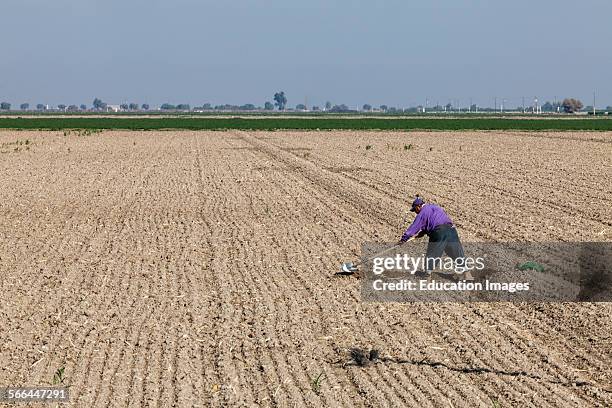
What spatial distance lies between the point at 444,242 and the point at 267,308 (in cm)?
265

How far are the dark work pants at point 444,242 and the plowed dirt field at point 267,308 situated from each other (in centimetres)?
118

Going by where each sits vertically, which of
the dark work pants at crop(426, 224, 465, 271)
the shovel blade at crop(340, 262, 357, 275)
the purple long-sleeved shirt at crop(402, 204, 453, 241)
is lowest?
the shovel blade at crop(340, 262, 357, 275)

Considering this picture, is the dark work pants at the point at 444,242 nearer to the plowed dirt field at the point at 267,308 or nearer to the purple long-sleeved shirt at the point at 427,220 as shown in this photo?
the purple long-sleeved shirt at the point at 427,220

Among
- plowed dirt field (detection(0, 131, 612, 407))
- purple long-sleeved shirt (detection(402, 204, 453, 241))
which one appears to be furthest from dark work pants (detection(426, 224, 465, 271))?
plowed dirt field (detection(0, 131, 612, 407))

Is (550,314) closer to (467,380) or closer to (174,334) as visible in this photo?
(467,380)

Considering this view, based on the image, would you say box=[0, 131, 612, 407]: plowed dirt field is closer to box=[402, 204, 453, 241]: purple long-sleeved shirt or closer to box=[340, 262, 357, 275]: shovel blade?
box=[340, 262, 357, 275]: shovel blade

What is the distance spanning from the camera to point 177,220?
19484 mm

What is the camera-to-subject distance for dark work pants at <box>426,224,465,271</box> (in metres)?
12.5

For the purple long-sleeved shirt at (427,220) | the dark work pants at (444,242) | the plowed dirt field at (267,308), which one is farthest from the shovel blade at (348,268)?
the purple long-sleeved shirt at (427,220)

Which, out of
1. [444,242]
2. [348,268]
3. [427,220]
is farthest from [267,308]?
[444,242]

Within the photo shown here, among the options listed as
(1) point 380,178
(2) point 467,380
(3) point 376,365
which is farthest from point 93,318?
(1) point 380,178

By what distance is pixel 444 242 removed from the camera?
12594 mm

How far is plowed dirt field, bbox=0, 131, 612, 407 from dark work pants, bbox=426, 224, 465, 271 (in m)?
1.18

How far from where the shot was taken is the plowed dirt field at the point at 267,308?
8.67 meters
